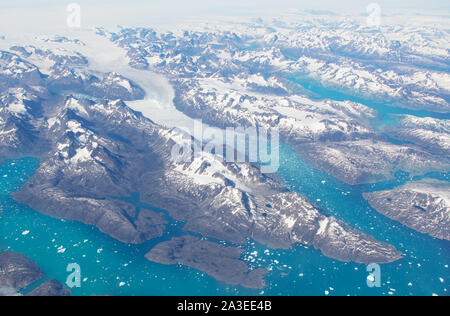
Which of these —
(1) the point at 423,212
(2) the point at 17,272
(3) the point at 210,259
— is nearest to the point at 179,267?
(3) the point at 210,259

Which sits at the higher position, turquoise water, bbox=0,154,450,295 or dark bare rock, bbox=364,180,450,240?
dark bare rock, bbox=364,180,450,240

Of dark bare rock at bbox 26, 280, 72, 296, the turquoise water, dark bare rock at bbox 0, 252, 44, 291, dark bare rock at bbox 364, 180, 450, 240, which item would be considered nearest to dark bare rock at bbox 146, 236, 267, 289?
the turquoise water

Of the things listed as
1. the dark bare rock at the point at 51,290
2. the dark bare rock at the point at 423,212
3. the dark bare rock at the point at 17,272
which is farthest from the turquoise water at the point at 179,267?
the dark bare rock at the point at 423,212

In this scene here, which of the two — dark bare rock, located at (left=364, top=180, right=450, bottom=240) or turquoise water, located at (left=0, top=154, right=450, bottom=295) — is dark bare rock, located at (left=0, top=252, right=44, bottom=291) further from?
dark bare rock, located at (left=364, top=180, right=450, bottom=240)

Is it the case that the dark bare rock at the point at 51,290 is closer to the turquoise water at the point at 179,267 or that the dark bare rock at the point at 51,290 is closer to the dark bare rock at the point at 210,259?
the turquoise water at the point at 179,267

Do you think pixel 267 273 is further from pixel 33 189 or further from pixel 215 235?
pixel 33 189

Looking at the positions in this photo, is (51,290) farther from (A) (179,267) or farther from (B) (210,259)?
(B) (210,259)
